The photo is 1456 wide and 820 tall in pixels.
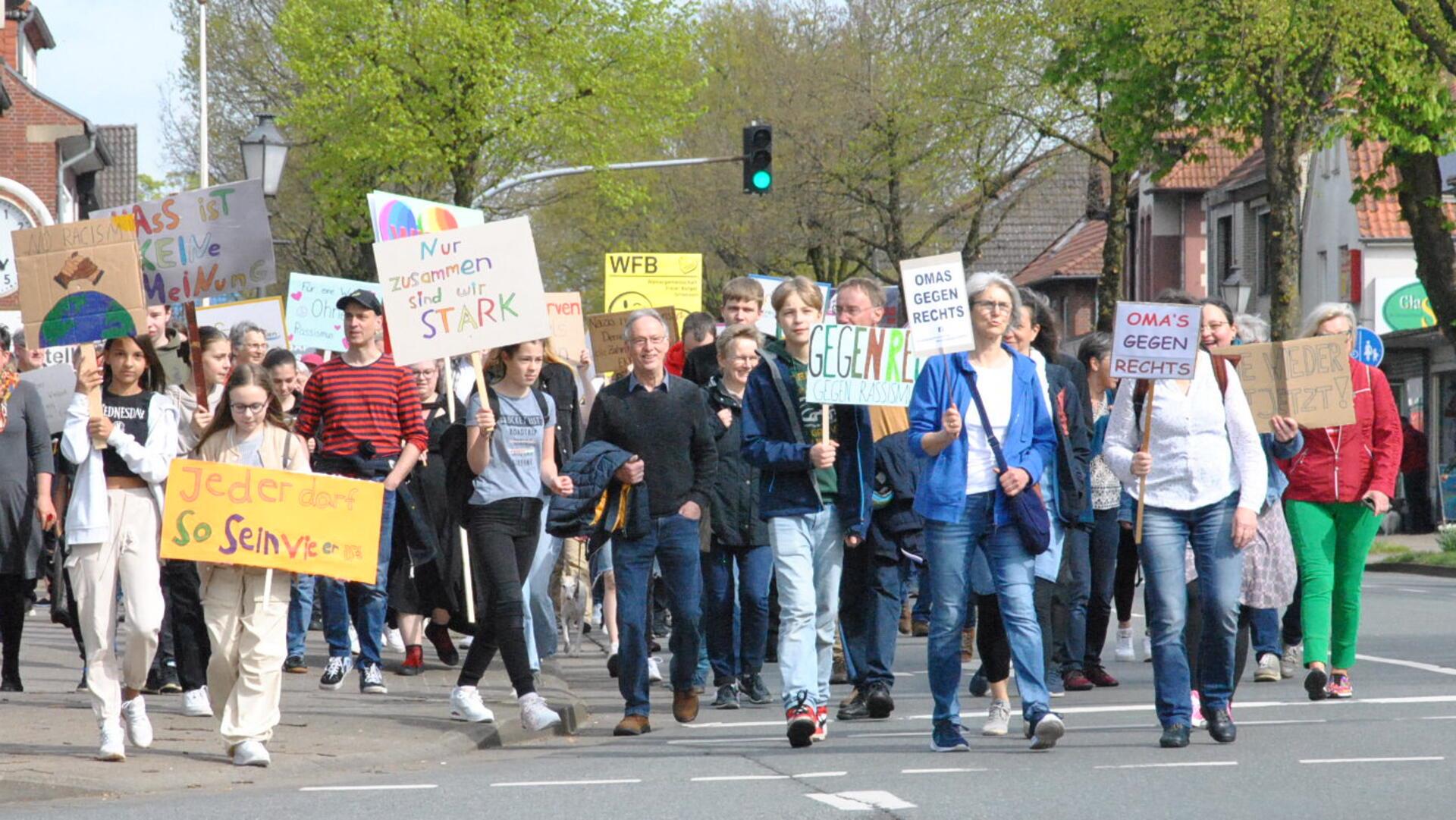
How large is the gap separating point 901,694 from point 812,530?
2232mm

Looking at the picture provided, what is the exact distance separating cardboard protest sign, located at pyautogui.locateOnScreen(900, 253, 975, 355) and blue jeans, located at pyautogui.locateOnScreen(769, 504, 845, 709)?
37.3 inches

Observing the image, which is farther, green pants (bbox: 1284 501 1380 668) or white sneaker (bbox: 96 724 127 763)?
green pants (bbox: 1284 501 1380 668)

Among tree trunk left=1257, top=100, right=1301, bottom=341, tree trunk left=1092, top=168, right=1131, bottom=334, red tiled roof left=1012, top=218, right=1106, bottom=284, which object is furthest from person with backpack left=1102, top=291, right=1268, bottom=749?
red tiled roof left=1012, top=218, right=1106, bottom=284

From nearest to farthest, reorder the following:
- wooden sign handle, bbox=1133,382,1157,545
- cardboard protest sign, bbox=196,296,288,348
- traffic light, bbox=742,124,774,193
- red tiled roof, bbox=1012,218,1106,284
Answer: wooden sign handle, bbox=1133,382,1157,545 → cardboard protest sign, bbox=196,296,288,348 → traffic light, bbox=742,124,774,193 → red tiled roof, bbox=1012,218,1106,284

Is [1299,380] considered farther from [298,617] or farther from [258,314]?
[258,314]

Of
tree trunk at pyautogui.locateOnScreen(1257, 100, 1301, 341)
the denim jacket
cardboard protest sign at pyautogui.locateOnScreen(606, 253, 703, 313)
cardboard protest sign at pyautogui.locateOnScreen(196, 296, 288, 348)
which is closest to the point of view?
the denim jacket

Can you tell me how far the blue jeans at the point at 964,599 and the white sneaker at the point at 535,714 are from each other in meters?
1.94

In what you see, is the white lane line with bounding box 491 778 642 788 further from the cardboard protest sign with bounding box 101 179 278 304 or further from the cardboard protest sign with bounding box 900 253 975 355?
the cardboard protest sign with bounding box 101 179 278 304

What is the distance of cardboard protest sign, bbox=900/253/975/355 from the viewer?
9.45 m

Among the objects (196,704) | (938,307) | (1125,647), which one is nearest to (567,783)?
(938,307)

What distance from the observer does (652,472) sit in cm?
1016

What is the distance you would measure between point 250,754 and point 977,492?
125 inches

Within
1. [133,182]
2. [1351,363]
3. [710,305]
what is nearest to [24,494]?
[1351,363]

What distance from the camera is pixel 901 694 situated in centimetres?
1185
